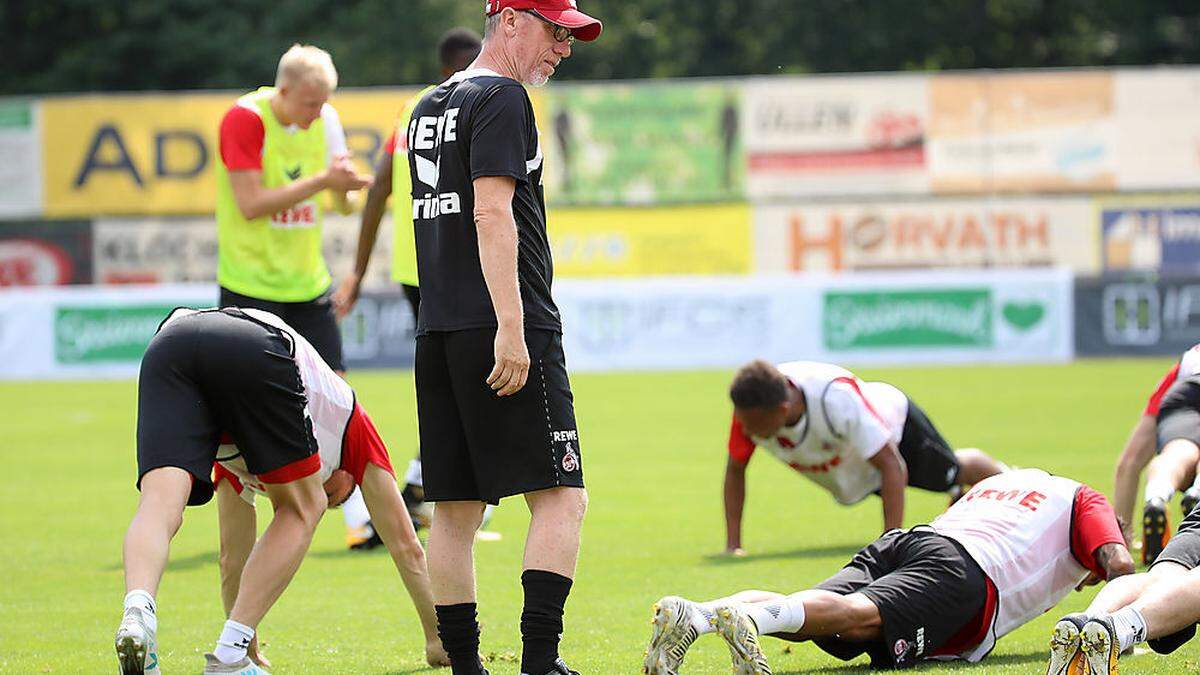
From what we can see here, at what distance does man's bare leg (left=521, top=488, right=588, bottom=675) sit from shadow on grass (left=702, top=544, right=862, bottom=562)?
322 cm

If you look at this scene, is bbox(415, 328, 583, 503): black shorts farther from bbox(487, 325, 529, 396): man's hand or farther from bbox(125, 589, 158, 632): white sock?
bbox(125, 589, 158, 632): white sock

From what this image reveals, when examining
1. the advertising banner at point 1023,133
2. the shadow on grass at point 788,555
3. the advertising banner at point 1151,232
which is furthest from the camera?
the advertising banner at point 1023,133

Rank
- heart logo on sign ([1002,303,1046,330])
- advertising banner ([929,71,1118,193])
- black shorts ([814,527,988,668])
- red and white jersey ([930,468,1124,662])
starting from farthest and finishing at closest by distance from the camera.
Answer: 1. advertising banner ([929,71,1118,193])
2. heart logo on sign ([1002,303,1046,330])
3. red and white jersey ([930,468,1124,662])
4. black shorts ([814,527,988,668])

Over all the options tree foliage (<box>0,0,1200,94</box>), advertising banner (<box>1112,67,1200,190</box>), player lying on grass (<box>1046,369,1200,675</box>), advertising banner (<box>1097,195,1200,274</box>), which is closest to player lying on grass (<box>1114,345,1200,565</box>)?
player lying on grass (<box>1046,369,1200,675</box>)

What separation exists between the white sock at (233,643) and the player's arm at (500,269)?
3.92ft

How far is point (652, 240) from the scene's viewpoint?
33406mm

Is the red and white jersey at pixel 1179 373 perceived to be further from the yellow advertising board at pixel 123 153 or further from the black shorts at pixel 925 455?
the yellow advertising board at pixel 123 153

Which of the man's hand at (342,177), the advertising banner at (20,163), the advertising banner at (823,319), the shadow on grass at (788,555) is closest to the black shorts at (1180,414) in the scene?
the shadow on grass at (788,555)

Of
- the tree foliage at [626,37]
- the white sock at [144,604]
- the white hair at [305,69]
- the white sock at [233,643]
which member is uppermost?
the tree foliage at [626,37]

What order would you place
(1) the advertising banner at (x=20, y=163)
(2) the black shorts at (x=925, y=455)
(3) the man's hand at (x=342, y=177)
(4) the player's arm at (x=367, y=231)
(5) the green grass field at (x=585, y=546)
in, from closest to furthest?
(5) the green grass field at (x=585, y=546) < (3) the man's hand at (x=342, y=177) < (2) the black shorts at (x=925, y=455) < (4) the player's arm at (x=367, y=231) < (1) the advertising banner at (x=20, y=163)

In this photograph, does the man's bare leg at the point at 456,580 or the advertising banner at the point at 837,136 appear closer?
the man's bare leg at the point at 456,580

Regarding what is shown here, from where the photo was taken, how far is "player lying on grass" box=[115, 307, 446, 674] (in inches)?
207

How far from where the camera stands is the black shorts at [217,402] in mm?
5312

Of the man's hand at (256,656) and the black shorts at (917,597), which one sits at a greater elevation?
the black shorts at (917,597)
